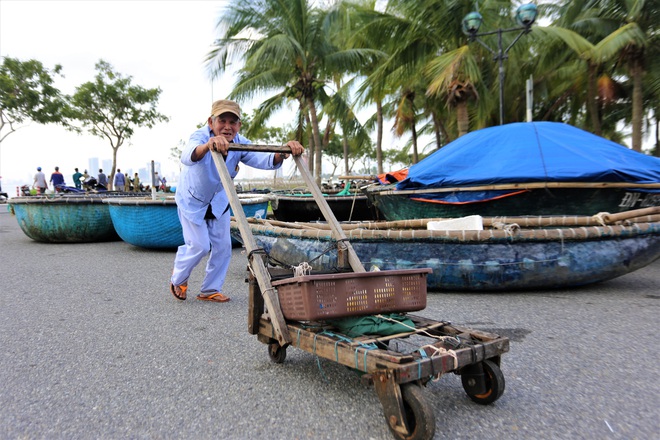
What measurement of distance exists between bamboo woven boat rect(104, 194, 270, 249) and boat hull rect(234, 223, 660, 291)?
334cm

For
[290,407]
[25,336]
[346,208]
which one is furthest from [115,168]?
[290,407]

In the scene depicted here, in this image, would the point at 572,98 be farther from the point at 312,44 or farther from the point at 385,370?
the point at 385,370

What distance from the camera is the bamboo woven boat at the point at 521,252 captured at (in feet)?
14.6

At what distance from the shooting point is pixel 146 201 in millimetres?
7566

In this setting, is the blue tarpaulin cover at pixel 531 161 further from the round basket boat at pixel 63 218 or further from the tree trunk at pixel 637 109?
the tree trunk at pixel 637 109

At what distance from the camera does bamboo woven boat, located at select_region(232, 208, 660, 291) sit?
14.6ft

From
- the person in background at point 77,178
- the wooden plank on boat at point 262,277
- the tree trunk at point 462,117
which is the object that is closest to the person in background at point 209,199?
the wooden plank on boat at point 262,277

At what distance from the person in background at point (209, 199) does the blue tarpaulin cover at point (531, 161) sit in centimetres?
359

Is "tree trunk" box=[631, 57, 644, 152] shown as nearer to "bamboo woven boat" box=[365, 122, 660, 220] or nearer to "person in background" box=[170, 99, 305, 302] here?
"bamboo woven boat" box=[365, 122, 660, 220]

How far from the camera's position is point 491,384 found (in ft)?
7.40

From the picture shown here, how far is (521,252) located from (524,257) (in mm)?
57

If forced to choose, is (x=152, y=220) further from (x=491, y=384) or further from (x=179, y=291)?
(x=491, y=384)

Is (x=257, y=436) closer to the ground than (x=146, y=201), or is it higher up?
closer to the ground

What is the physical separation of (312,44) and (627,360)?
15285 millimetres
